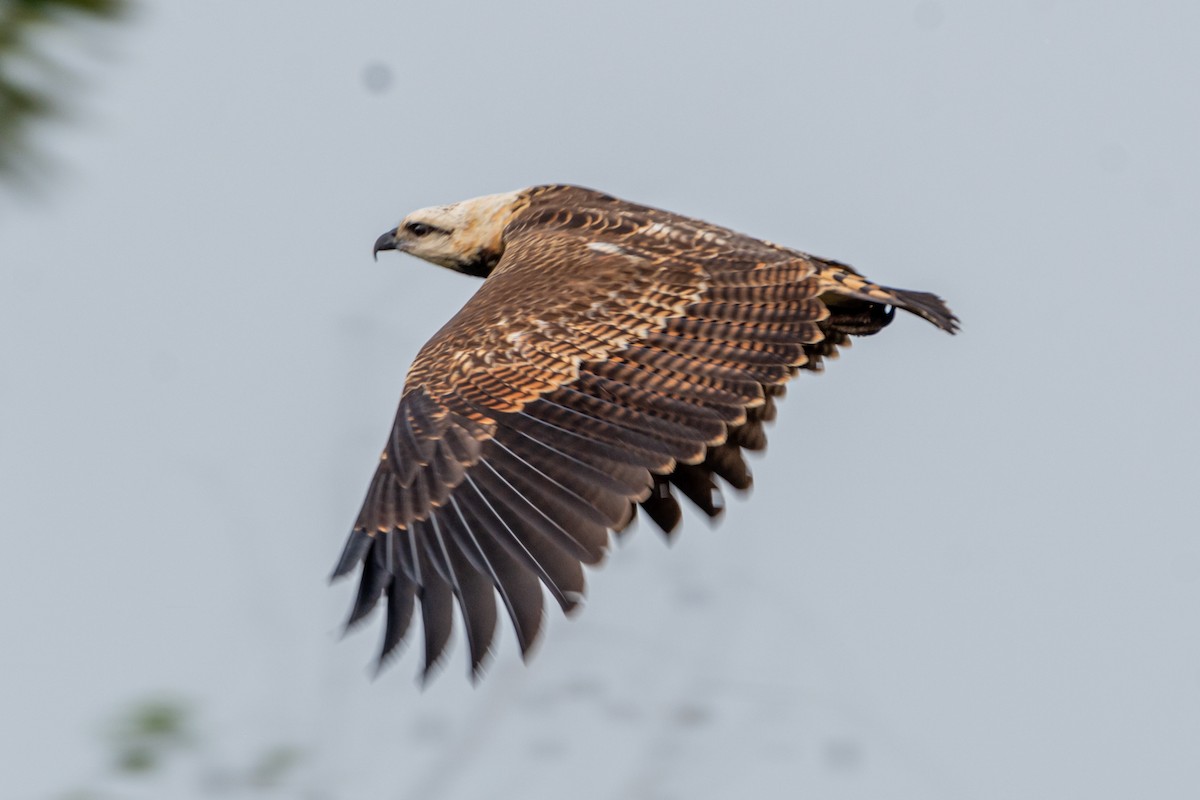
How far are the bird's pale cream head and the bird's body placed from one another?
0.84 metres

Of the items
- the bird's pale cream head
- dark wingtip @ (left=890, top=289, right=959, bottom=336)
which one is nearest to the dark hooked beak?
the bird's pale cream head

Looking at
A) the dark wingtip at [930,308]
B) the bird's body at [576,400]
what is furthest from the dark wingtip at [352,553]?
the dark wingtip at [930,308]

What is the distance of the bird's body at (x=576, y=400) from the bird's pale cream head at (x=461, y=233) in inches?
33.2

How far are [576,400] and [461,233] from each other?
3.01 m

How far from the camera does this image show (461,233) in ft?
28.6

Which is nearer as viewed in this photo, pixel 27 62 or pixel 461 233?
pixel 27 62

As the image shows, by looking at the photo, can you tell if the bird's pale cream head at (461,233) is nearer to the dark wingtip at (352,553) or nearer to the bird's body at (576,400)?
the bird's body at (576,400)

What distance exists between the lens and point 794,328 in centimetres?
649

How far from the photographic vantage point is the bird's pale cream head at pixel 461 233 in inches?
332

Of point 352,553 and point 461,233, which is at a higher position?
point 461,233

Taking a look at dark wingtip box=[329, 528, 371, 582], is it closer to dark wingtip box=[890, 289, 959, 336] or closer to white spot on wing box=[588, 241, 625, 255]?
white spot on wing box=[588, 241, 625, 255]

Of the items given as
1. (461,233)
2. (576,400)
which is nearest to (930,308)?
(576,400)

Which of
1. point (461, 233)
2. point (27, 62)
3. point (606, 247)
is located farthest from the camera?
point (461, 233)

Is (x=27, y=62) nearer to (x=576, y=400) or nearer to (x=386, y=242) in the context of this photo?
(x=576, y=400)
